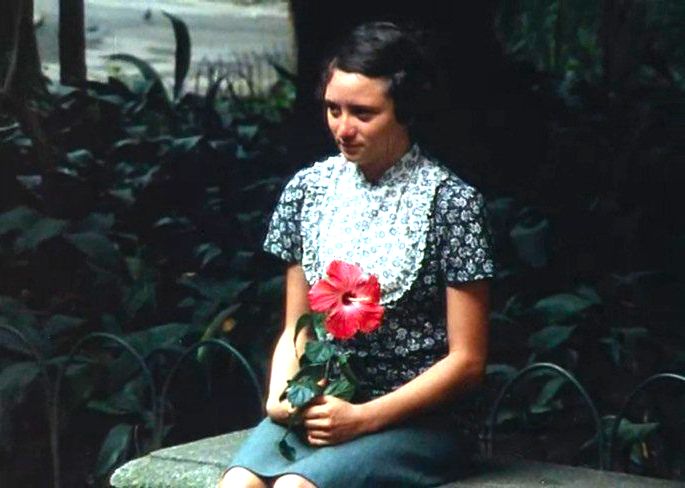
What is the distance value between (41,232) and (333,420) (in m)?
2.31

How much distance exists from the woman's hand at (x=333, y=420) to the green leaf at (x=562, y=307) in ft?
4.70

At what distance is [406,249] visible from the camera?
3836mm

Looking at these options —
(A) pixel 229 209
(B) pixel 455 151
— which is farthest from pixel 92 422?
(B) pixel 455 151

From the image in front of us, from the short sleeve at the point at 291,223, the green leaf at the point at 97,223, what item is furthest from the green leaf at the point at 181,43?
the short sleeve at the point at 291,223

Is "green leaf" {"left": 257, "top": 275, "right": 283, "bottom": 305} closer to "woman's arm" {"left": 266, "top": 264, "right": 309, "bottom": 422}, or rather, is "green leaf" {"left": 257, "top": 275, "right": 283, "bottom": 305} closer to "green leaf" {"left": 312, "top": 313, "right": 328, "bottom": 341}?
"woman's arm" {"left": 266, "top": 264, "right": 309, "bottom": 422}

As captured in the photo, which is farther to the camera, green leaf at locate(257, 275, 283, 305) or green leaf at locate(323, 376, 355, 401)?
green leaf at locate(257, 275, 283, 305)

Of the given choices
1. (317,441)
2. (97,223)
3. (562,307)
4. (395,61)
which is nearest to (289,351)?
(317,441)

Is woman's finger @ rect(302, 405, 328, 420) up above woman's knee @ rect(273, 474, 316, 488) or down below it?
above

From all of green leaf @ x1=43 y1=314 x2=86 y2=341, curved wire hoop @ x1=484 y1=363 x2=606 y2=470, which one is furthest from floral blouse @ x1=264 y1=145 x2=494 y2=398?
green leaf @ x1=43 y1=314 x2=86 y2=341

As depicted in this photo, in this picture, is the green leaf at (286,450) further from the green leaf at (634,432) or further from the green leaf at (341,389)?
the green leaf at (634,432)

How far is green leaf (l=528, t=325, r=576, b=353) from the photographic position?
498cm

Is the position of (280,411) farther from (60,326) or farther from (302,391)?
(60,326)

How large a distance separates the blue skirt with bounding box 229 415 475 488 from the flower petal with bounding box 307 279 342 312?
11.2 inches

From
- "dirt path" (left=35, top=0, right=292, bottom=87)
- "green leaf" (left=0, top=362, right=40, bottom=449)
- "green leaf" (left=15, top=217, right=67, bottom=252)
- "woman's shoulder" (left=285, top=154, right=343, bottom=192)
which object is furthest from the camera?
"dirt path" (left=35, top=0, right=292, bottom=87)
